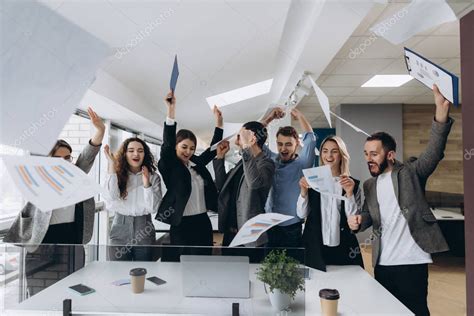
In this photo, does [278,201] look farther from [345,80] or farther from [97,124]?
[345,80]

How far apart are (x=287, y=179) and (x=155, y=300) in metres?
1.11

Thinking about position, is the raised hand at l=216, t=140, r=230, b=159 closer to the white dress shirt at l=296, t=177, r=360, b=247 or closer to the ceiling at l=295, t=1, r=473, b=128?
the white dress shirt at l=296, t=177, r=360, b=247

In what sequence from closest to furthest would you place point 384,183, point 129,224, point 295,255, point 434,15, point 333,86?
point 434,15 → point 295,255 → point 384,183 → point 129,224 → point 333,86

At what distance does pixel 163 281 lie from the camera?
1.28 metres

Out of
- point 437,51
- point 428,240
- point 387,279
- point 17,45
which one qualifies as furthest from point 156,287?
point 437,51

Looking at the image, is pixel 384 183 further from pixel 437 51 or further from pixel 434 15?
pixel 437 51

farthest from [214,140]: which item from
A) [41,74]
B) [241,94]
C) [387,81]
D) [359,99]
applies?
[359,99]

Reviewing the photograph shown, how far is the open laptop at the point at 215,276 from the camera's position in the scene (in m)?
1.17

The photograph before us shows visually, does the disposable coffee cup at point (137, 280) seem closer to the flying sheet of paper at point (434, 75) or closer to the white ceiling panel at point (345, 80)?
the flying sheet of paper at point (434, 75)

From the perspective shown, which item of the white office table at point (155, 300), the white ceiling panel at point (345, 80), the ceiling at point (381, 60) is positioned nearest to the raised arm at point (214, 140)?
the white office table at point (155, 300)

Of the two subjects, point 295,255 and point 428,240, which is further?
point 428,240

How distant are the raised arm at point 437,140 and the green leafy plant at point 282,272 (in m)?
0.87

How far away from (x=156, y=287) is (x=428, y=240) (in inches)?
48.0

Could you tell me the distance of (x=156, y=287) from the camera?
4.22ft
